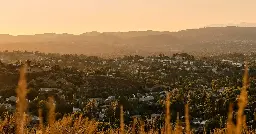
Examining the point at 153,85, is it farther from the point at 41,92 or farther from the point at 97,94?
the point at 41,92

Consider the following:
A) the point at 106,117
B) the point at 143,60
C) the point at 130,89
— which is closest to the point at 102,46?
the point at 143,60

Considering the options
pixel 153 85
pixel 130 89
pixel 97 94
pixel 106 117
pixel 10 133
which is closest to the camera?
pixel 10 133

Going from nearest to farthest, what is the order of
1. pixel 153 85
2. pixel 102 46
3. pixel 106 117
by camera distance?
1. pixel 106 117
2. pixel 153 85
3. pixel 102 46

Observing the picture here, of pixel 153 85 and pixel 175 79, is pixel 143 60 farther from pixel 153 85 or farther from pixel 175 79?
pixel 153 85

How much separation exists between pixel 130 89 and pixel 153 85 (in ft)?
11.6

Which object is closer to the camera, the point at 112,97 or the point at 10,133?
the point at 10,133

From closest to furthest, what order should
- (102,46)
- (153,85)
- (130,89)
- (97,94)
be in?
Answer: (97,94) → (130,89) → (153,85) → (102,46)

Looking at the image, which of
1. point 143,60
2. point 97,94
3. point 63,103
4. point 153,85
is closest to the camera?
point 63,103

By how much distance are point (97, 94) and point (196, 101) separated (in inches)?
297

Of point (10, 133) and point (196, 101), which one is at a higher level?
point (10, 133)

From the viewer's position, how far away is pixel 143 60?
→ 194ft

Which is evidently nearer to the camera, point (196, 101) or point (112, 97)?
point (196, 101)

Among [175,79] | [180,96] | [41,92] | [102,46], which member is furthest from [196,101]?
[102,46]

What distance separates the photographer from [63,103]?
82.5 ft
